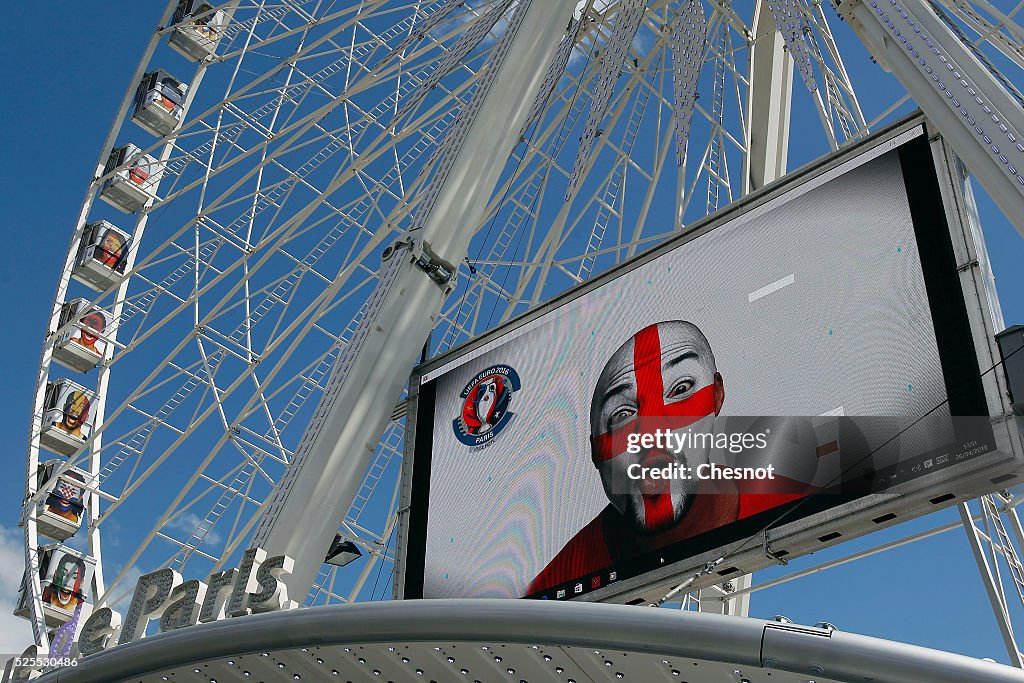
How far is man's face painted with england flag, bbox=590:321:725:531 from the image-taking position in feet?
30.1

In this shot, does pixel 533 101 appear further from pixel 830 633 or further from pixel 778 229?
pixel 830 633

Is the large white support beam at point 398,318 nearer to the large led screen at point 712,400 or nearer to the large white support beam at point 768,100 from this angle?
the large led screen at point 712,400

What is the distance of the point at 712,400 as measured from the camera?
9.25 metres

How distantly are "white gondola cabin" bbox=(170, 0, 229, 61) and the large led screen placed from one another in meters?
11.2

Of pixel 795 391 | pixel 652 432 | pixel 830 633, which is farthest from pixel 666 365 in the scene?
pixel 830 633

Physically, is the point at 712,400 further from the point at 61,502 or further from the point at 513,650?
the point at 61,502

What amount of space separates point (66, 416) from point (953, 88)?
47.1ft

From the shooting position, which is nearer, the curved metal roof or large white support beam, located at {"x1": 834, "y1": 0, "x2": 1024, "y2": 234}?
the curved metal roof

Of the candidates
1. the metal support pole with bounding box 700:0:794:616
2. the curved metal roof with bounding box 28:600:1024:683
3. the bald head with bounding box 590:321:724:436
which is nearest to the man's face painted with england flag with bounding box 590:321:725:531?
the bald head with bounding box 590:321:724:436

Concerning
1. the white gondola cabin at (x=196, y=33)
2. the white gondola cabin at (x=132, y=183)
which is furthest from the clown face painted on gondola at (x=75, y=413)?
the white gondola cabin at (x=196, y=33)

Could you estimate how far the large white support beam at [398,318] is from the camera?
8.70 metres

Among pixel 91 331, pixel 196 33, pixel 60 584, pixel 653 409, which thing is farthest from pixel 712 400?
pixel 196 33

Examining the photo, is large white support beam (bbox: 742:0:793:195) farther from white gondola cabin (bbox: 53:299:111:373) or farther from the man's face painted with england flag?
white gondola cabin (bbox: 53:299:111:373)

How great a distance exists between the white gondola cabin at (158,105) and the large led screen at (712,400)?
10.3 meters
